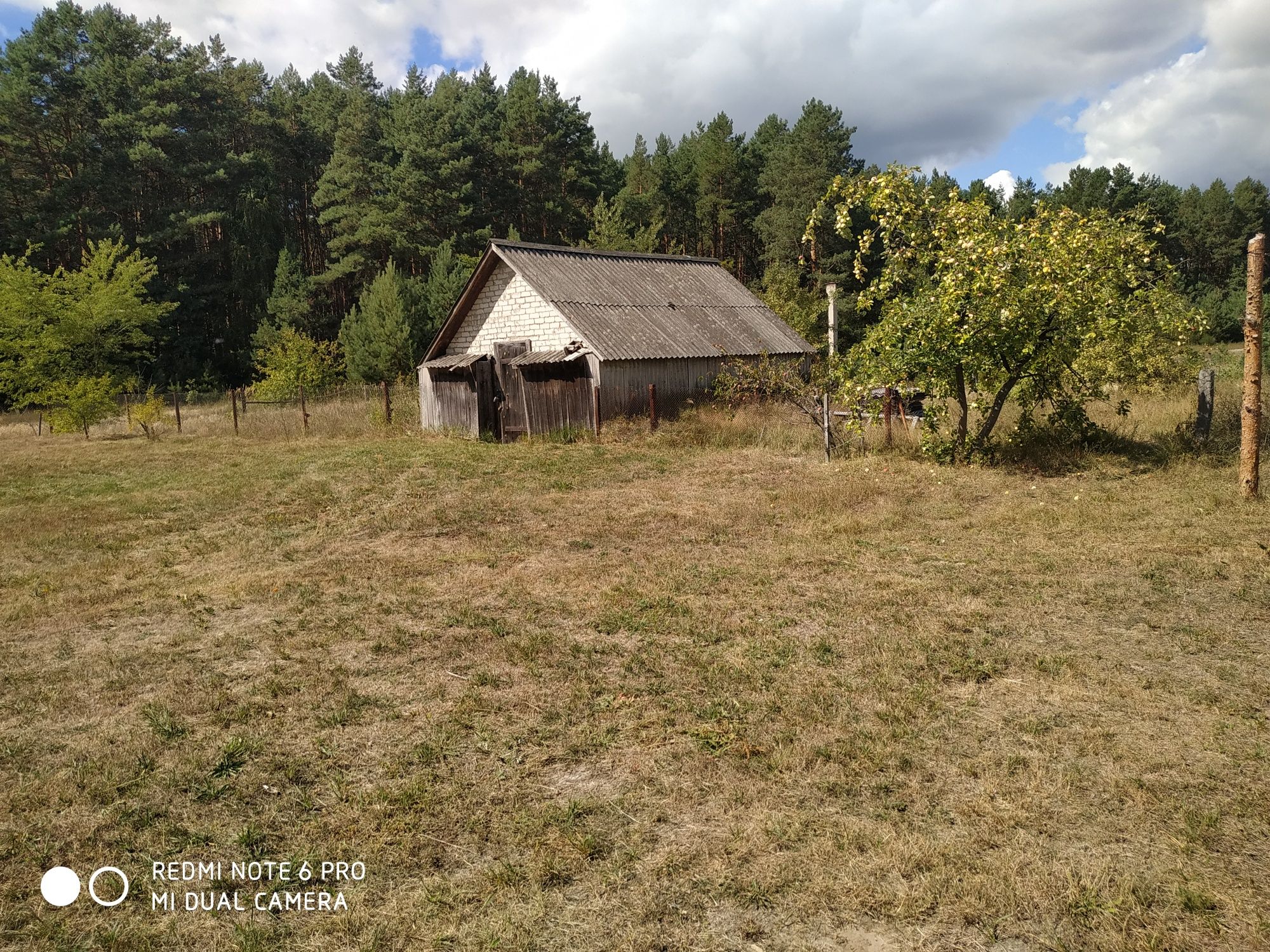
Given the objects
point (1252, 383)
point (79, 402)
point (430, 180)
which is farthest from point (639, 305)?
point (430, 180)

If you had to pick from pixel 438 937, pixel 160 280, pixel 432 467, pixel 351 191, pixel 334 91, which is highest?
pixel 334 91

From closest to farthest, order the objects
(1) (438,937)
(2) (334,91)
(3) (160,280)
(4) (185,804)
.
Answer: (1) (438,937), (4) (185,804), (3) (160,280), (2) (334,91)

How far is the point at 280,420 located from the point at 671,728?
21.8m

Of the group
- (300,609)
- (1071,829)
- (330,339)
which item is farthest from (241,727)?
(330,339)

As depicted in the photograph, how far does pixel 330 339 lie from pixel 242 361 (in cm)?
456

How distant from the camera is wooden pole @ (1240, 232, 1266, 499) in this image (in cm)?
1023

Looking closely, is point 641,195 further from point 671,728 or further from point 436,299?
point 671,728

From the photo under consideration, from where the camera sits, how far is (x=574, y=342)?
19.3m

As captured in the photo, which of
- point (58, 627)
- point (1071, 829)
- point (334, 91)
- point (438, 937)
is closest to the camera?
point (438, 937)

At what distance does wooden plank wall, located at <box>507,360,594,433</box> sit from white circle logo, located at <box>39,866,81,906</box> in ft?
50.4

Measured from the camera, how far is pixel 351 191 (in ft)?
143

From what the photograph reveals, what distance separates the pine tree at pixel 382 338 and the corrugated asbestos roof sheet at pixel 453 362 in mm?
10828

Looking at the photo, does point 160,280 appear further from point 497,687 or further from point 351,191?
point 497,687

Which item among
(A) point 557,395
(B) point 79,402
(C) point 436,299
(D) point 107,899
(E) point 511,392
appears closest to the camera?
(D) point 107,899
